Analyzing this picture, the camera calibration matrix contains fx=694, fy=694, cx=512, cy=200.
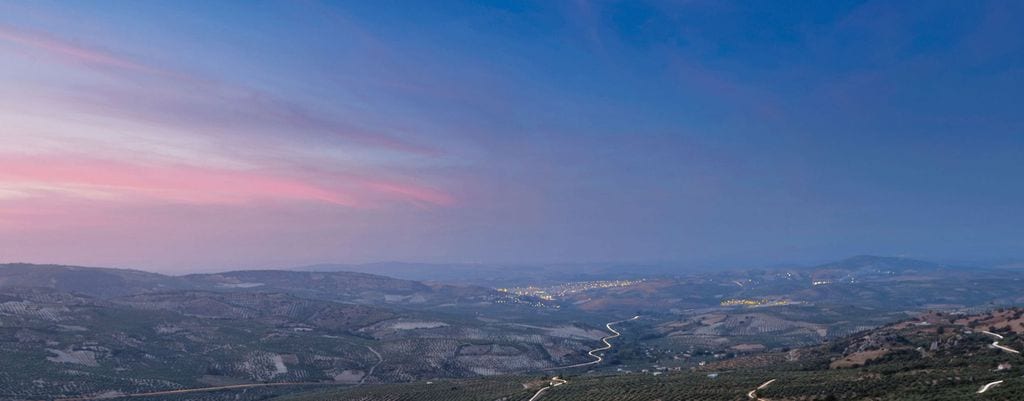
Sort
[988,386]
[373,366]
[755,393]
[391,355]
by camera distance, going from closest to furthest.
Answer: [988,386] → [755,393] → [373,366] → [391,355]

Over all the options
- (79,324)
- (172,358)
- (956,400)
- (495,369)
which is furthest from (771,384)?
(79,324)

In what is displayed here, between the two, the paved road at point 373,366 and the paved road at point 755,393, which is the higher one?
the paved road at point 755,393

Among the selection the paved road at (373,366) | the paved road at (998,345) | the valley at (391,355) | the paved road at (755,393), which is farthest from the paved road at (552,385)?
the paved road at (998,345)

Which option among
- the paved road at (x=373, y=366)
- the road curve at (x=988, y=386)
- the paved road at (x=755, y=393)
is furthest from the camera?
the paved road at (x=373, y=366)

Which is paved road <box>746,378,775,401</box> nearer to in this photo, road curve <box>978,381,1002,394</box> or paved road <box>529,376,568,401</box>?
road curve <box>978,381,1002,394</box>

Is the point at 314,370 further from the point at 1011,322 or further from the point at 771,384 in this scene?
the point at 1011,322

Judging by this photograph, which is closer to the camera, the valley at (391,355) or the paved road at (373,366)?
the valley at (391,355)

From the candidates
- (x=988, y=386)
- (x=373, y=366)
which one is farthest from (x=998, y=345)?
(x=373, y=366)

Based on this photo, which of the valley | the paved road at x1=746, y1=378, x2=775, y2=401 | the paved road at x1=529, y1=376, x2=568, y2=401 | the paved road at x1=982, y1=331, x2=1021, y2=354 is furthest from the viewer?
the valley

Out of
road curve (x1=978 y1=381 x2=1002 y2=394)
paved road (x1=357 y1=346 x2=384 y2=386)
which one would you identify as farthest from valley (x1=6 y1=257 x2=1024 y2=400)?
road curve (x1=978 y1=381 x2=1002 y2=394)

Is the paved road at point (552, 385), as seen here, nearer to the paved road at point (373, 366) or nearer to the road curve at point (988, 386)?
the paved road at point (373, 366)

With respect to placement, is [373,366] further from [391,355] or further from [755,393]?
[755,393]
